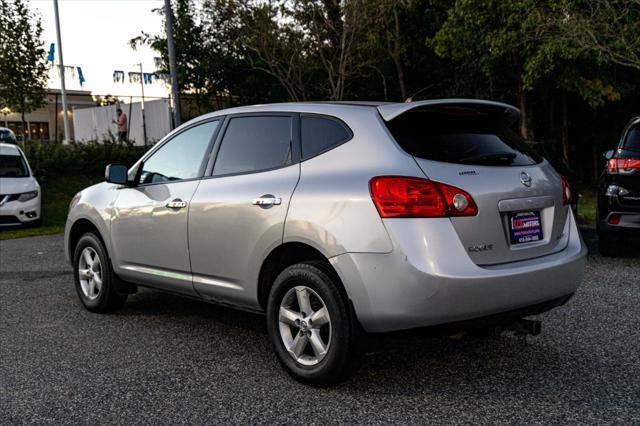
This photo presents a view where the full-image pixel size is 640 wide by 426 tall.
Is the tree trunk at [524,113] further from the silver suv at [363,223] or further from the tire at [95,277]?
the silver suv at [363,223]

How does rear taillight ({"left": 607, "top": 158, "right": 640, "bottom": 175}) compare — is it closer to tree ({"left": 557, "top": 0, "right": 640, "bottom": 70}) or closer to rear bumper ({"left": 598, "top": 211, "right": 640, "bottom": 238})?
rear bumper ({"left": 598, "top": 211, "right": 640, "bottom": 238})

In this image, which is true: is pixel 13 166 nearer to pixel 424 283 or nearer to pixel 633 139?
pixel 633 139

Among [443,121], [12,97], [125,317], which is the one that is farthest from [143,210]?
[12,97]

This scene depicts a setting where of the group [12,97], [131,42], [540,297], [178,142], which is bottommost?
[540,297]

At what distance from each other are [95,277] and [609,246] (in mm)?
6182

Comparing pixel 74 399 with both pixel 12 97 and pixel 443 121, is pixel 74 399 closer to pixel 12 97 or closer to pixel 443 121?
pixel 443 121

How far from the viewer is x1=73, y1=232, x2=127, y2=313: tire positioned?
19.6 feet

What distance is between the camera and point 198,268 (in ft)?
16.1

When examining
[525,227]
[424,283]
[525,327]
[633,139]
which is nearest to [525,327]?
[525,327]

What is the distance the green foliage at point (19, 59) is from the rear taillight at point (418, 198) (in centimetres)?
2724

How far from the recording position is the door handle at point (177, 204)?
16.5 ft

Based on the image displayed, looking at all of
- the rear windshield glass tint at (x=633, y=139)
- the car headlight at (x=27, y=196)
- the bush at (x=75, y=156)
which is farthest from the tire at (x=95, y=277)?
the bush at (x=75, y=156)

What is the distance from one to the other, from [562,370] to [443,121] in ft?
5.71

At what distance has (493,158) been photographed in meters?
4.13
